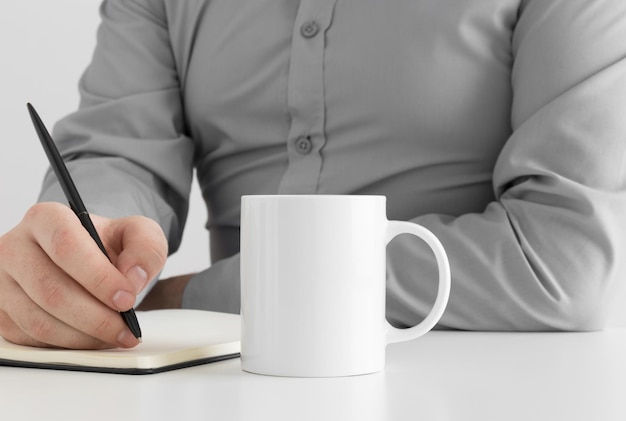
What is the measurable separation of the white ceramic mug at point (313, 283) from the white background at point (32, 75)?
2.21m

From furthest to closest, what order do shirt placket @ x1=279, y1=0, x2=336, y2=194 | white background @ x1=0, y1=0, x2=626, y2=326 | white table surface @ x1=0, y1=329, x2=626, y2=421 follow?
1. white background @ x1=0, y1=0, x2=626, y2=326
2. shirt placket @ x1=279, y1=0, x2=336, y2=194
3. white table surface @ x1=0, y1=329, x2=626, y2=421

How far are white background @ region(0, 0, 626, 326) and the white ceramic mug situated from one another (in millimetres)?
2207

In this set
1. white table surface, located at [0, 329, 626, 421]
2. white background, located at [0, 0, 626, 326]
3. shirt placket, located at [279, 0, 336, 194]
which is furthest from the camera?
white background, located at [0, 0, 626, 326]

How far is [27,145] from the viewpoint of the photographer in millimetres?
2701

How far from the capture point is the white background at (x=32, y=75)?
105 inches

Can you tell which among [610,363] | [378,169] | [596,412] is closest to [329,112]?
[378,169]

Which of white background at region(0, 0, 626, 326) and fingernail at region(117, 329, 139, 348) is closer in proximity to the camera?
fingernail at region(117, 329, 139, 348)

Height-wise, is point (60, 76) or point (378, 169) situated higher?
point (378, 169)

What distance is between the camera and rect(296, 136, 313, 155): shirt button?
1162 millimetres

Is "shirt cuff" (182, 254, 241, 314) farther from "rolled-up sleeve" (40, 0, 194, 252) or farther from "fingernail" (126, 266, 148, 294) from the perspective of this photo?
"fingernail" (126, 266, 148, 294)

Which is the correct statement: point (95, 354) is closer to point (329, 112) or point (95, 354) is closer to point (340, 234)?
point (340, 234)

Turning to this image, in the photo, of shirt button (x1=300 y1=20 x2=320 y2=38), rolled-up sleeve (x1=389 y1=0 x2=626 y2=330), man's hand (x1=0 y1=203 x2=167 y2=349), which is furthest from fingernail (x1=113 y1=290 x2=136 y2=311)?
shirt button (x1=300 y1=20 x2=320 y2=38)

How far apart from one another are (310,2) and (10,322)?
2.10 ft

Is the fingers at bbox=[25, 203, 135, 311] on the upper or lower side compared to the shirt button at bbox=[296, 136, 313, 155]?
upper
